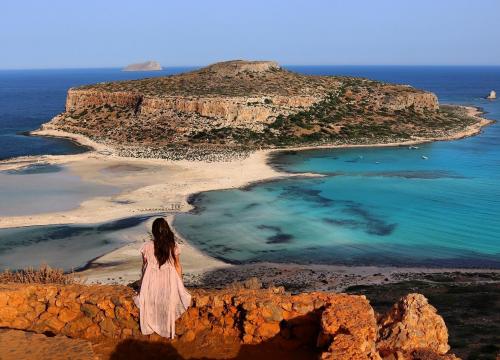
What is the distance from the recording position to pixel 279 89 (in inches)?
3226

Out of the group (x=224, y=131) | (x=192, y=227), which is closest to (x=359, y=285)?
(x=192, y=227)

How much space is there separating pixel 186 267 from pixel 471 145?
52289mm

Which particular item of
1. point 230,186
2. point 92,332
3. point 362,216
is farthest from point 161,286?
point 230,186

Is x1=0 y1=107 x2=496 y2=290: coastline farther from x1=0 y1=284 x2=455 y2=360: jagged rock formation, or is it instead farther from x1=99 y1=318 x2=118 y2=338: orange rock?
x1=99 y1=318 x2=118 y2=338: orange rock

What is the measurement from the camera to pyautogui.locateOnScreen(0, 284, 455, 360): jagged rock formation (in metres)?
10.0

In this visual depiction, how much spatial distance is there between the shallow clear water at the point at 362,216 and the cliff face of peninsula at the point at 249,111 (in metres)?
14.4

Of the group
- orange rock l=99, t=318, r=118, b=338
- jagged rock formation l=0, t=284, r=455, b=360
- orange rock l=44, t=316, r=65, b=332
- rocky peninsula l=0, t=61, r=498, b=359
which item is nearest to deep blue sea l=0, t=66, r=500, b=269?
rocky peninsula l=0, t=61, r=498, b=359

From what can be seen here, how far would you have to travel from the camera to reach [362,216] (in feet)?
126

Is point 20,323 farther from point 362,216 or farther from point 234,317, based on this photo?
point 362,216

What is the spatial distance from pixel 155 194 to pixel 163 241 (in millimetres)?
34647

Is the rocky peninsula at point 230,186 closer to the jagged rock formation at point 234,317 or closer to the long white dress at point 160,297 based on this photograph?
the jagged rock formation at point 234,317

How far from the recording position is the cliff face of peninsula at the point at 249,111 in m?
70.0

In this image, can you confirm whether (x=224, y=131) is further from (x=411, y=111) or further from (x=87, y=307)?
(x=87, y=307)

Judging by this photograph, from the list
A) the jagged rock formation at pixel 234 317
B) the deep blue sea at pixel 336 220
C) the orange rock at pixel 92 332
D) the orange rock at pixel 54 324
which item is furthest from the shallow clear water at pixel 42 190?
the orange rock at pixel 92 332
